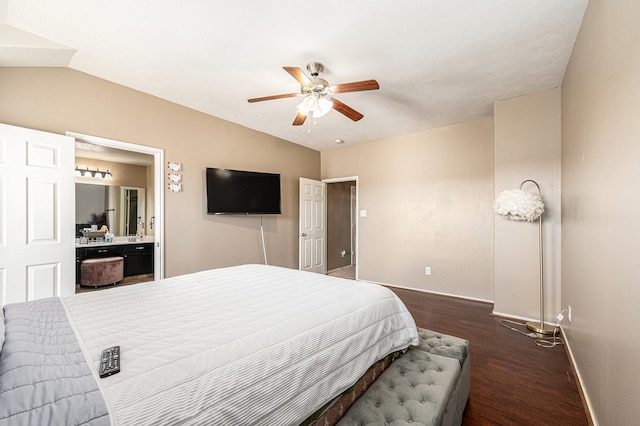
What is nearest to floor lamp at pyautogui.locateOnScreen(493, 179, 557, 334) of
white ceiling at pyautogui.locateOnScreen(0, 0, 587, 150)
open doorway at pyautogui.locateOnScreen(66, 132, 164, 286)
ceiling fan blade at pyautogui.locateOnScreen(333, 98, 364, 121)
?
white ceiling at pyautogui.locateOnScreen(0, 0, 587, 150)

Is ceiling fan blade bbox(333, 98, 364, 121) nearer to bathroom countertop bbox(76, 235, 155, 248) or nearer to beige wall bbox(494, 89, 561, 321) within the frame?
beige wall bbox(494, 89, 561, 321)

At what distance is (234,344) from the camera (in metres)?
1.05

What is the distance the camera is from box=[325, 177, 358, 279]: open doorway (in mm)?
6031

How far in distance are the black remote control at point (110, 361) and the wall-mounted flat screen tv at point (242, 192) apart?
2.92 metres

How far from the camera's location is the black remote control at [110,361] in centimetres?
84

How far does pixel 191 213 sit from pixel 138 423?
3.24 meters

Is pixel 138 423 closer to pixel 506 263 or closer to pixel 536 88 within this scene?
pixel 506 263

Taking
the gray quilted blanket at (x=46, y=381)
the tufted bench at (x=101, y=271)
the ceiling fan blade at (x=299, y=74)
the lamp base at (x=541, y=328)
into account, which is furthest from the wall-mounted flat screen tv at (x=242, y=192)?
the lamp base at (x=541, y=328)

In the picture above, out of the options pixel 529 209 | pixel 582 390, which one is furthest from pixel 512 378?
pixel 529 209

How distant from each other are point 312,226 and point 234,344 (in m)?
4.28

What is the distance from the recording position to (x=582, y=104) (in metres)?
2.00

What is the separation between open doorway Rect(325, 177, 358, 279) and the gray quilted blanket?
15.8 feet

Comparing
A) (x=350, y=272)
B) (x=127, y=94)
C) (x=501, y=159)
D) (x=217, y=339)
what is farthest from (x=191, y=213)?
(x=501, y=159)

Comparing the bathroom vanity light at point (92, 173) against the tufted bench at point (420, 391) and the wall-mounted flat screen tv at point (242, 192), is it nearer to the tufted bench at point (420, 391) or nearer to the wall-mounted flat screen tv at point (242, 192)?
the wall-mounted flat screen tv at point (242, 192)
